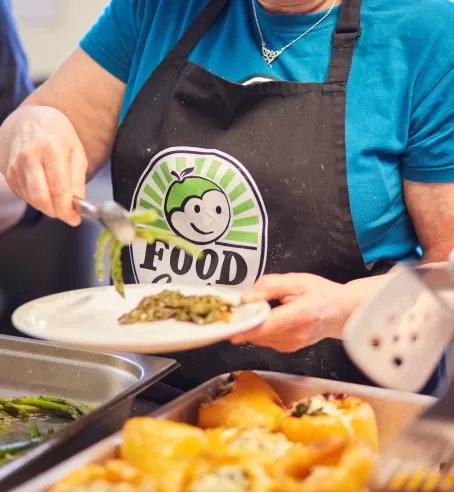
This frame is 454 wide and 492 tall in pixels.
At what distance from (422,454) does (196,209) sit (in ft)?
2.89

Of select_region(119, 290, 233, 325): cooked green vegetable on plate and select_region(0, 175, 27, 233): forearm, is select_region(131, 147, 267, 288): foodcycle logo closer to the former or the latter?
select_region(119, 290, 233, 325): cooked green vegetable on plate

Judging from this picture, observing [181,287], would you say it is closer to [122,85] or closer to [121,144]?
[121,144]

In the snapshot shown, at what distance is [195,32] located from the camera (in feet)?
5.60

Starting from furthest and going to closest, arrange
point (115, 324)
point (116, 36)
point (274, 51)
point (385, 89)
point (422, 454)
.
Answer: point (116, 36)
point (274, 51)
point (385, 89)
point (115, 324)
point (422, 454)

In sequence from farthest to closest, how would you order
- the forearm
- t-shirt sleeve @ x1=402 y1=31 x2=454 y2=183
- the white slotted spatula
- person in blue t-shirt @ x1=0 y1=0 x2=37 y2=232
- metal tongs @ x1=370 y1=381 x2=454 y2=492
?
person in blue t-shirt @ x1=0 y1=0 x2=37 y2=232
the forearm
t-shirt sleeve @ x1=402 y1=31 x2=454 y2=183
the white slotted spatula
metal tongs @ x1=370 y1=381 x2=454 y2=492

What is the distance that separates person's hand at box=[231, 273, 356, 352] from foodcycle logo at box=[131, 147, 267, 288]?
29 centimetres

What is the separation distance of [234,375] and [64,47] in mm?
3608

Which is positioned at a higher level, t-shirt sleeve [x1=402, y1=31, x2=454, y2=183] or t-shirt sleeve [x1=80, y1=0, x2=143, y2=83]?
t-shirt sleeve [x1=80, y1=0, x2=143, y2=83]

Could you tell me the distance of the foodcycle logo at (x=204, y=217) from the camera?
1.56 meters

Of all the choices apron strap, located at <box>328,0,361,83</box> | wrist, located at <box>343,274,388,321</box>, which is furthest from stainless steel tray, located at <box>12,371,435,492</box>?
apron strap, located at <box>328,0,361,83</box>

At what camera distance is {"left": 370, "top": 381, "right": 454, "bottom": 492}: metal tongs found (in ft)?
2.54

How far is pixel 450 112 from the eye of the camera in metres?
1.50

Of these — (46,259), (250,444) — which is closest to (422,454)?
(250,444)

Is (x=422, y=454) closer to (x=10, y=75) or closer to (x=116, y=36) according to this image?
(x=116, y=36)
